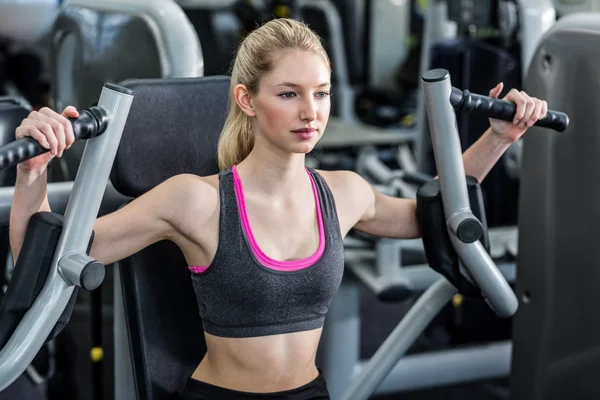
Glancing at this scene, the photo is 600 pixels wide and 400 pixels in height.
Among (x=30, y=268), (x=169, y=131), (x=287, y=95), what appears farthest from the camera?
(x=169, y=131)

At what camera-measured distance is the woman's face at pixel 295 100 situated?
55.5 inches

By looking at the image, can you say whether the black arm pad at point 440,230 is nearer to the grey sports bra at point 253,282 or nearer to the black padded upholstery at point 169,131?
the grey sports bra at point 253,282

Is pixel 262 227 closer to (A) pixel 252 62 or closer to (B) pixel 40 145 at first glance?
(A) pixel 252 62

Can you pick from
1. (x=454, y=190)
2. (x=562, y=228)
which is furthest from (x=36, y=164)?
(x=562, y=228)

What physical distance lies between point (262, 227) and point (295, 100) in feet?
0.75

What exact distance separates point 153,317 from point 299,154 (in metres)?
0.43

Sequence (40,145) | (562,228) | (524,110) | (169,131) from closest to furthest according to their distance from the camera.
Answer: (40,145) < (524,110) < (169,131) < (562,228)

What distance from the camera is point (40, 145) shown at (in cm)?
120

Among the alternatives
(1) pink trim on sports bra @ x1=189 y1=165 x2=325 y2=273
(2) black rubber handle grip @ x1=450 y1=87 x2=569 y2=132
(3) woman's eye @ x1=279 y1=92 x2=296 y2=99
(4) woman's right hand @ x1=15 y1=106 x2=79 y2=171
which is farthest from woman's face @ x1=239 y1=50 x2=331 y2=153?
(4) woman's right hand @ x1=15 y1=106 x2=79 y2=171

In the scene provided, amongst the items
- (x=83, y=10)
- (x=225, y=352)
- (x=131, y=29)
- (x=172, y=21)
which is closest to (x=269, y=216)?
(x=225, y=352)

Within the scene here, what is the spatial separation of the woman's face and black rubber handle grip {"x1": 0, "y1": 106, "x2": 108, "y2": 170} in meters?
0.27

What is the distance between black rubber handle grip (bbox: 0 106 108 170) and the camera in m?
1.14

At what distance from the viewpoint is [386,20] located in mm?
6266

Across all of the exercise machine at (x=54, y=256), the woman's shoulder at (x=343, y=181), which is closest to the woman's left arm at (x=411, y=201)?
the woman's shoulder at (x=343, y=181)
